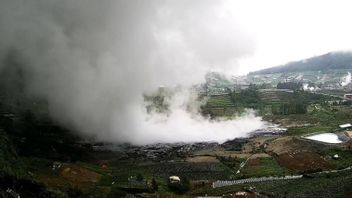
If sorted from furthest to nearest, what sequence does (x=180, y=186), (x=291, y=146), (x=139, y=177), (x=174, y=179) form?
(x=291, y=146)
(x=139, y=177)
(x=174, y=179)
(x=180, y=186)

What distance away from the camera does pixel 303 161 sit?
6069cm

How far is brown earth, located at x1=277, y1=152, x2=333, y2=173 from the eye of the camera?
57969 mm

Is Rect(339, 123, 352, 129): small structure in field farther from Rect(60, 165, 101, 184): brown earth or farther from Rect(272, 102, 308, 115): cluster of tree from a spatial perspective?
Rect(60, 165, 101, 184): brown earth

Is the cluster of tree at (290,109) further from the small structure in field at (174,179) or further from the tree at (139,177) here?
the tree at (139,177)

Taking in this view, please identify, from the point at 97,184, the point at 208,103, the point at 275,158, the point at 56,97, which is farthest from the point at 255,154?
the point at 208,103

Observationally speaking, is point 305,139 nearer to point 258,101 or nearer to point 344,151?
point 344,151

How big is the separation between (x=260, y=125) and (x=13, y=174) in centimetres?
5959

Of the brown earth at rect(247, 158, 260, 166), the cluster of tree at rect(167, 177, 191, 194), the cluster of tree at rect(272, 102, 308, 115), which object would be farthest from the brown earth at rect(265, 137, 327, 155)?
the cluster of tree at rect(272, 102, 308, 115)

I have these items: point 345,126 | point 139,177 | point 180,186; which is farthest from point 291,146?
point 139,177

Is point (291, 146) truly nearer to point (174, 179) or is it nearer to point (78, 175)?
point (174, 179)

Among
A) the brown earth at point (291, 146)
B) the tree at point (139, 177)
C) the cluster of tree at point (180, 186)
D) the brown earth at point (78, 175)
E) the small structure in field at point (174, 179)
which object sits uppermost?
the brown earth at point (291, 146)

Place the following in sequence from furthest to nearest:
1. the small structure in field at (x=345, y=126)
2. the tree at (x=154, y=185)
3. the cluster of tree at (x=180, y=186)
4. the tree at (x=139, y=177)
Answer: the small structure in field at (x=345, y=126) < the tree at (x=139, y=177) < the tree at (x=154, y=185) < the cluster of tree at (x=180, y=186)

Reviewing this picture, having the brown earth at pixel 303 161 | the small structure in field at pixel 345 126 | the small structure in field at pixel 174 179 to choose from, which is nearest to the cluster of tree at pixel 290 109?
the small structure in field at pixel 345 126

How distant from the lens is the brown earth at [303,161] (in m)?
58.0
